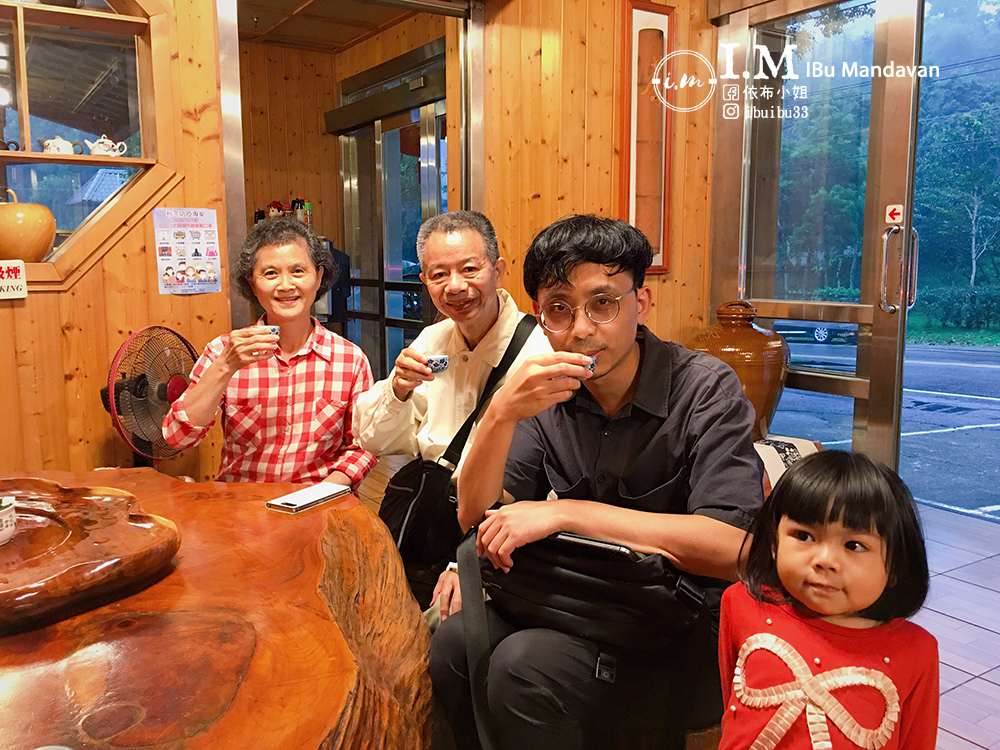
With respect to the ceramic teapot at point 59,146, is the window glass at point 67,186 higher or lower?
lower

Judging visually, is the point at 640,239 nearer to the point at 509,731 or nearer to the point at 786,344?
the point at 509,731

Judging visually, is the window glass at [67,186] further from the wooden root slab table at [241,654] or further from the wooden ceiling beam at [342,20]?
the wooden ceiling beam at [342,20]

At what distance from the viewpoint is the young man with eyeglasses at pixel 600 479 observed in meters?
1.47

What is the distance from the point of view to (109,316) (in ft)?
9.50

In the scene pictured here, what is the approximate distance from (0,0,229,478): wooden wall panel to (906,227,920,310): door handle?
299 centimetres

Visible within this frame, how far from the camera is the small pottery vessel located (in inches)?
103

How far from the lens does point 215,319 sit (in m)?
3.13

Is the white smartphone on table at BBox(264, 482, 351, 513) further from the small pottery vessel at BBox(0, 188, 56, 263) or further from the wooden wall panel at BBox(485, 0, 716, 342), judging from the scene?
the wooden wall panel at BBox(485, 0, 716, 342)

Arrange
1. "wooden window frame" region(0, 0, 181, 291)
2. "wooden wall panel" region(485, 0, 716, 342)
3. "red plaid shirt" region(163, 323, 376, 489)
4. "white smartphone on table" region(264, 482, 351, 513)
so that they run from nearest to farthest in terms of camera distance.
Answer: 1. "white smartphone on table" region(264, 482, 351, 513)
2. "red plaid shirt" region(163, 323, 376, 489)
3. "wooden window frame" region(0, 0, 181, 291)
4. "wooden wall panel" region(485, 0, 716, 342)

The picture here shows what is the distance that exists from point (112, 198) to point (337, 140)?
4.28m

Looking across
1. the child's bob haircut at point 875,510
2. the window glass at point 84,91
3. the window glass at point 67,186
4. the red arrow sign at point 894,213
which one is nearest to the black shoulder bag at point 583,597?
the child's bob haircut at point 875,510

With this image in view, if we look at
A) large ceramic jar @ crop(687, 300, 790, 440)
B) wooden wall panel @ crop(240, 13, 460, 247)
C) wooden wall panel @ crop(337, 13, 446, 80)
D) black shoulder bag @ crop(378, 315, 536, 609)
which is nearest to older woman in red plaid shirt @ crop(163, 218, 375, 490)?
black shoulder bag @ crop(378, 315, 536, 609)

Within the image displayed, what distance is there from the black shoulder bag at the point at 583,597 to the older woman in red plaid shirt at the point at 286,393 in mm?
900
